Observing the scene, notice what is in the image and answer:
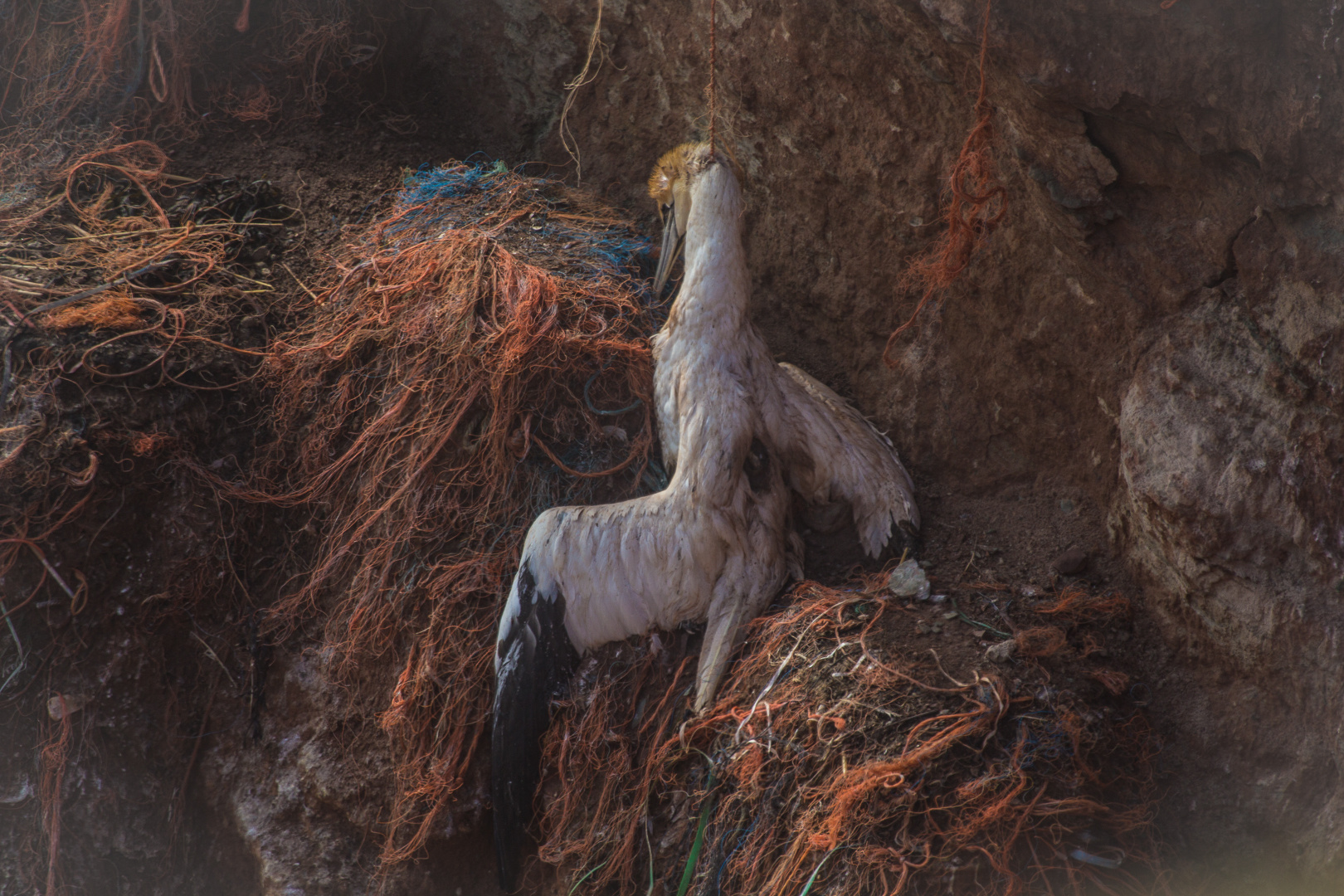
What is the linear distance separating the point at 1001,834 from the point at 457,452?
200 centimetres

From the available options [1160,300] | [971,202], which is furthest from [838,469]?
[1160,300]

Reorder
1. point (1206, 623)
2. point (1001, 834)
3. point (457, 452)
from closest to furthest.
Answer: point (1001, 834) < point (1206, 623) < point (457, 452)

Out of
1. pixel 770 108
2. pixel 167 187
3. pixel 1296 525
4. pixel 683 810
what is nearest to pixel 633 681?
pixel 683 810

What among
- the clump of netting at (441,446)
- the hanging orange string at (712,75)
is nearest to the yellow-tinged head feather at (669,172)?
the hanging orange string at (712,75)

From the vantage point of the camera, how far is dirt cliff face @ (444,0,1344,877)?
5.95 feet

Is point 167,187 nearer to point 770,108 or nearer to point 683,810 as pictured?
point 770,108

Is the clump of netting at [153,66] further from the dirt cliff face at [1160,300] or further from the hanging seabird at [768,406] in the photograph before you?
the hanging seabird at [768,406]

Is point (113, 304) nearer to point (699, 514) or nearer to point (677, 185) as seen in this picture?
point (677, 185)

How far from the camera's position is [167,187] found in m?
3.58

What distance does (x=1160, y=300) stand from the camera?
2191 millimetres

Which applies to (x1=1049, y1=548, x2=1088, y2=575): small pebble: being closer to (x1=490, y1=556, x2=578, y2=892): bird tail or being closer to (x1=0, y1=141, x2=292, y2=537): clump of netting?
(x1=490, y1=556, x2=578, y2=892): bird tail

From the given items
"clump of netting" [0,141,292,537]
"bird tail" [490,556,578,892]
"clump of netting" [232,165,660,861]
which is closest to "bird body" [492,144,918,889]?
"bird tail" [490,556,578,892]

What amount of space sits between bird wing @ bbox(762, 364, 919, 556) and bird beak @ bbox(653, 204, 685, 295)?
0.65 m

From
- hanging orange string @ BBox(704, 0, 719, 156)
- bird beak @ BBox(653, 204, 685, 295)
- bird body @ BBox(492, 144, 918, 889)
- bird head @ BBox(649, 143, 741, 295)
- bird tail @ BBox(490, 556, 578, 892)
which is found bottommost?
bird tail @ BBox(490, 556, 578, 892)
